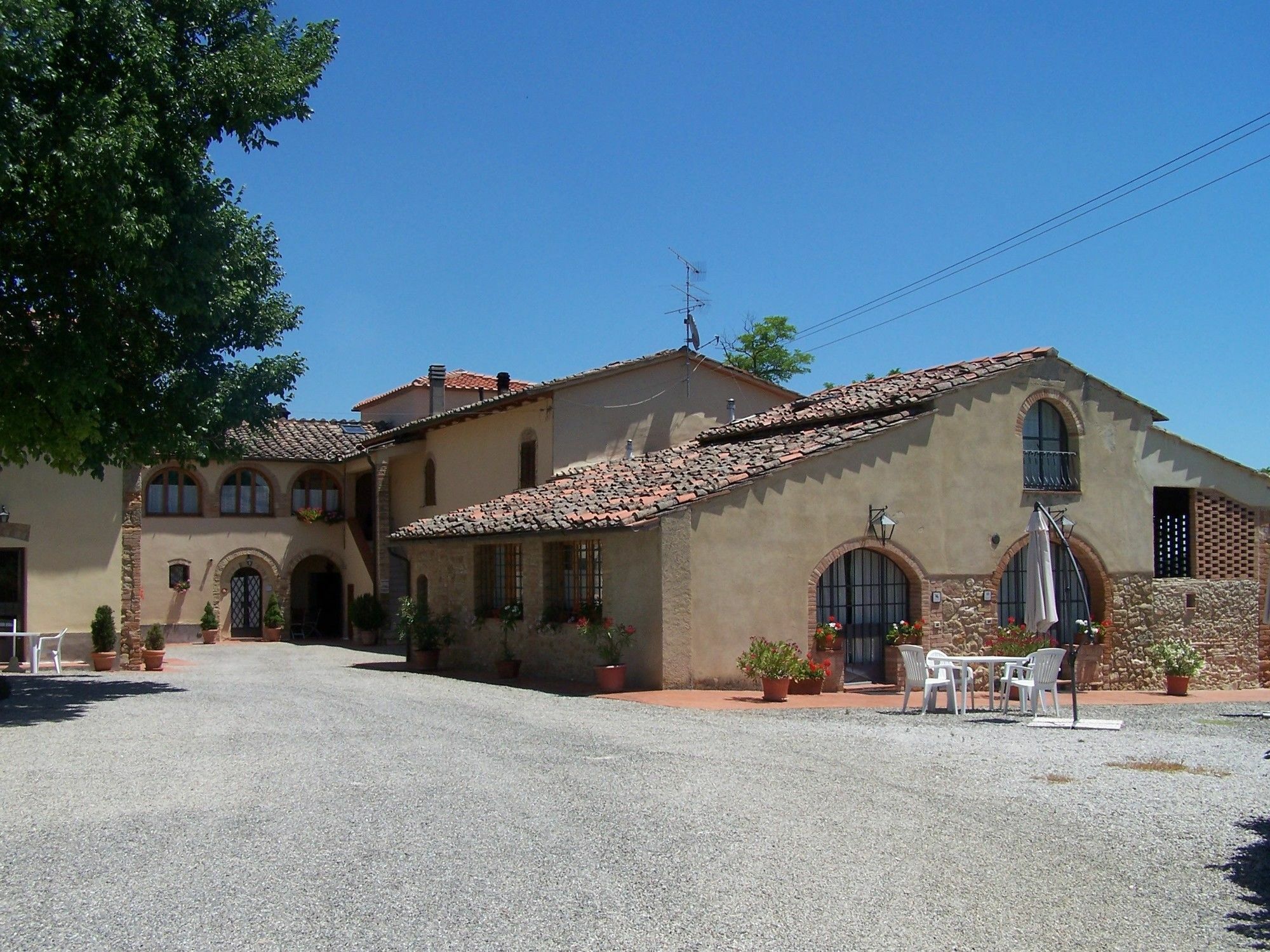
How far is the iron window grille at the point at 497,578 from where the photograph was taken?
20.4 m

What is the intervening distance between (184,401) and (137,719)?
405 centimetres

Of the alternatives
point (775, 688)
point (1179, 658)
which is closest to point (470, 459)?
point (775, 688)

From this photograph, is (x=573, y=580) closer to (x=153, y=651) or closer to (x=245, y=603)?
(x=153, y=651)

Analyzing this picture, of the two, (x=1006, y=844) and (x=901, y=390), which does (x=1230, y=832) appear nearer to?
(x=1006, y=844)

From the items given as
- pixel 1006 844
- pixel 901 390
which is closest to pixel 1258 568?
pixel 901 390

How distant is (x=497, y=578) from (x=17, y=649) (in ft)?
27.1

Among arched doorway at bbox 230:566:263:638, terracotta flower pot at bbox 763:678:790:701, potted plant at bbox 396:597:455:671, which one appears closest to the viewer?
terracotta flower pot at bbox 763:678:790:701

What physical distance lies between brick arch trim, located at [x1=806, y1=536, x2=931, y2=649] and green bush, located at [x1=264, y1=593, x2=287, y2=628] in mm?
18637

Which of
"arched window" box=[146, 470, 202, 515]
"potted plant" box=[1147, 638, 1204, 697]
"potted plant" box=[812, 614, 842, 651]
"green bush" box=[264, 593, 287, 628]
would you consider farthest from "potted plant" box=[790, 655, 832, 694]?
"arched window" box=[146, 470, 202, 515]

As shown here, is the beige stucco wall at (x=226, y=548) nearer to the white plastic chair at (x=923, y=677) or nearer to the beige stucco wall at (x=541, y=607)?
the beige stucco wall at (x=541, y=607)

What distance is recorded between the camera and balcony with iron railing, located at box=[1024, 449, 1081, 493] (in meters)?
19.7

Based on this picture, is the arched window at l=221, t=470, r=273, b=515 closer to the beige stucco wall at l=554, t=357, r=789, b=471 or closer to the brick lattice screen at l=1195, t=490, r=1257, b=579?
the beige stucco wall at l=554, t=357, r=789, b=471

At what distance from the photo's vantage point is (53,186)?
490 inches

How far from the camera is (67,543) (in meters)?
19.8
